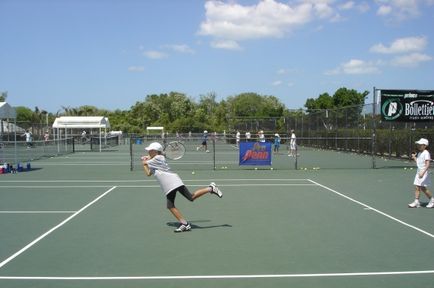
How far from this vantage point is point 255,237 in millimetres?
8312

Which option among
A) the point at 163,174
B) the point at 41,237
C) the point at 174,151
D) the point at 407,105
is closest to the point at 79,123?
the point at 174,151

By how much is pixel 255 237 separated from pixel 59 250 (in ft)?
10.3

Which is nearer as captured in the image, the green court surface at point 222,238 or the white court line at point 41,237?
the green court surface at point 222,238

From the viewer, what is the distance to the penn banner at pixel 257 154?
21875 millimetres

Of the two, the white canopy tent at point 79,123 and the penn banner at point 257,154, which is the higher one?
the white canopy tent at point 79,123

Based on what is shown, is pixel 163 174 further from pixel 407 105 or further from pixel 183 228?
pixel 407 105

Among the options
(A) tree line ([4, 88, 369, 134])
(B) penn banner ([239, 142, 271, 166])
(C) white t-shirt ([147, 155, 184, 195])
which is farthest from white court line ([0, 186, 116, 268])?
(A) tree line ([4, 88, 369, 134])

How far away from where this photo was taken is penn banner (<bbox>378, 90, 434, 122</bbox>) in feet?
70.1

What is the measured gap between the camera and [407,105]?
844 inches

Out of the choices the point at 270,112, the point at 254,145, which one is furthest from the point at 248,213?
the point at 270,112

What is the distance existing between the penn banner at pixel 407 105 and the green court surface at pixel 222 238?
23.8 ft

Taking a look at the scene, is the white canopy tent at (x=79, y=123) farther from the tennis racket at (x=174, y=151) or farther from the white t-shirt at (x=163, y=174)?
the white t-shirt at (x=163, y=174)

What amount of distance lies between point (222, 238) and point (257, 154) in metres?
13.8

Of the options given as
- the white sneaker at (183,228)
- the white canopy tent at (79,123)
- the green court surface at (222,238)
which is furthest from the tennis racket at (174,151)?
the white canopy tent at (79,123)
